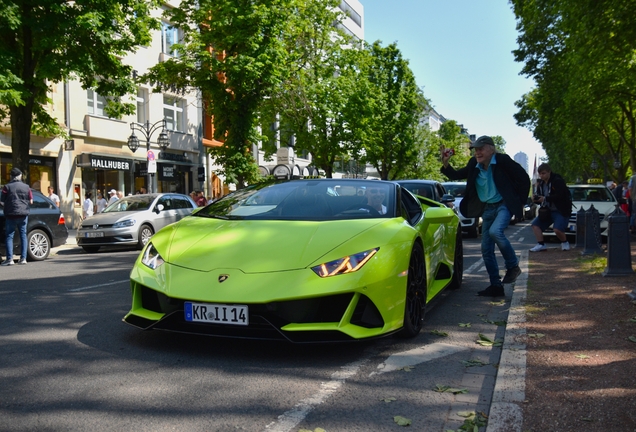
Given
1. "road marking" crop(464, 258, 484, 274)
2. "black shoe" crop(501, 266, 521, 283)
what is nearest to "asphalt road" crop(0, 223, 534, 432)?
"black shoe" crop(501, 266, 521, 283)

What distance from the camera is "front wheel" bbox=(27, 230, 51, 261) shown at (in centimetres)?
1305

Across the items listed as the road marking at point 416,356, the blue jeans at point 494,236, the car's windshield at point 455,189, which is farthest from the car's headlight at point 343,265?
the car's windshield at point 455,189

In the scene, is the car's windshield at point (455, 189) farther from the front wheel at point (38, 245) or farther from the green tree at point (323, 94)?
the green tree at point (323, 94)

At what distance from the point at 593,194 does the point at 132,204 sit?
12.6 meters

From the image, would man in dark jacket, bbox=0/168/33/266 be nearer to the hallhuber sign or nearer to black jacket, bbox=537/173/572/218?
black jacket, bbox=537/173/572/218

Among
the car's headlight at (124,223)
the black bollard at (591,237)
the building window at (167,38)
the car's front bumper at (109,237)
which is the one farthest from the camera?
the building window at (167,38)

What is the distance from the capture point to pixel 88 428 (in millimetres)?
3133

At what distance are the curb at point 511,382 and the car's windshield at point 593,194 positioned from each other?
1306 centimetres

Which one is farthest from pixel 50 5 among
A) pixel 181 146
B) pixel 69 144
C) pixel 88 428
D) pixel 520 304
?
pixel 181 146

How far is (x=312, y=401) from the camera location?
3.60 meters

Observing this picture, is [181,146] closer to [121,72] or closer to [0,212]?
[121,72]

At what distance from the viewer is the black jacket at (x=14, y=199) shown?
11883 millimetres

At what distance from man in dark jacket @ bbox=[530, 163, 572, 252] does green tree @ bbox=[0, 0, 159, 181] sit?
1169 cm

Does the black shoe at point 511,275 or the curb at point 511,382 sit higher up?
the black shoe at point 511,275
